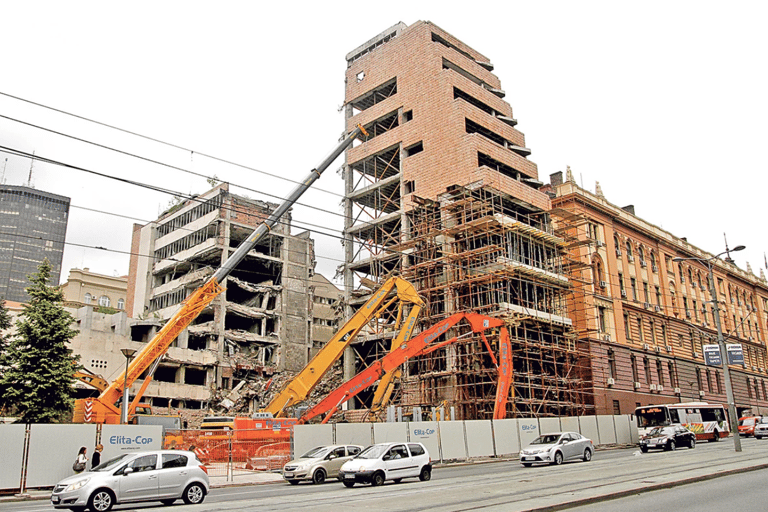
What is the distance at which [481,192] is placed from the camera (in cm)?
4897

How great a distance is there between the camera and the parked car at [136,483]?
15.4 metres

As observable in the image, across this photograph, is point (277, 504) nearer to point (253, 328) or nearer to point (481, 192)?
point (481, 192)

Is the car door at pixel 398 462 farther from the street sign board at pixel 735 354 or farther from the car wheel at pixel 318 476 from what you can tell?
the street sign board at pixel 735 354

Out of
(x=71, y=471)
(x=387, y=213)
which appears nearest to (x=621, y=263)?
(x=387, y=213)

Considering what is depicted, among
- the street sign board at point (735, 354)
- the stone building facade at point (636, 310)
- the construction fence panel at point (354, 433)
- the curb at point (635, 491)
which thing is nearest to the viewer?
the curb at point (635, 491)

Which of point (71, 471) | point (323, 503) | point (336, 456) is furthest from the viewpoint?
point (336, 456)

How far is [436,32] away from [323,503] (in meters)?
52.8

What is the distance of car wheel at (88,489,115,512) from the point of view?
607 inches

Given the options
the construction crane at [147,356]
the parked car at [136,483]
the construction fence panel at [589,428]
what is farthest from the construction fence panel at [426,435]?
the parked car at [136,483]

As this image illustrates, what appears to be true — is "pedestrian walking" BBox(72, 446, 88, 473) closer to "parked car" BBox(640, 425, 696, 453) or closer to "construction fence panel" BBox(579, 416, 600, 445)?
"parked car" BBox(640, 425, 696, 453)

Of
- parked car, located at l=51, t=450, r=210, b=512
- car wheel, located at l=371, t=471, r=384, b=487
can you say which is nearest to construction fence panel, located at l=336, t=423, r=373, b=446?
car wheel, located at l=371, t=471, r=384, b=487

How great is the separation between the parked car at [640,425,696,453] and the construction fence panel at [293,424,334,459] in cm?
1705

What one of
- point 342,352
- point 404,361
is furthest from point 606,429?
point 342,352

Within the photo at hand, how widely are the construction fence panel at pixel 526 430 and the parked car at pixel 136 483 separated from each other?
23.4m
